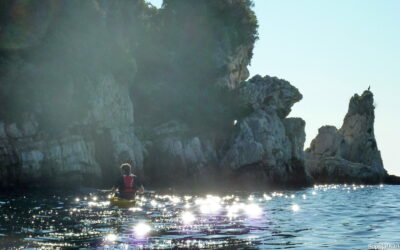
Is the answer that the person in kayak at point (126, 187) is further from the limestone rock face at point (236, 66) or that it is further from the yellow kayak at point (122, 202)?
the limestone rock face at point (236, 66)

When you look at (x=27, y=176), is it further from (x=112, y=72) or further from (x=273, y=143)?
(x=273, y=143)

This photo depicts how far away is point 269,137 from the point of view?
60469mm

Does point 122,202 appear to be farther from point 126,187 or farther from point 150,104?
point 150,104

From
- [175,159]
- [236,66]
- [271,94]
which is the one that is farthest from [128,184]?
[236,66]

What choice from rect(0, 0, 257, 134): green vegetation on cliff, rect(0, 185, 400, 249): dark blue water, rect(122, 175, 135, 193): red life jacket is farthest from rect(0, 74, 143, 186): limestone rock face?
rect(122, 175, 135, 193): red life jacket

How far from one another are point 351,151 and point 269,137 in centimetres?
3106

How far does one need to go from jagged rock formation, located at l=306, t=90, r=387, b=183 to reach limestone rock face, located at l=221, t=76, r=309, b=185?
11.7 meters

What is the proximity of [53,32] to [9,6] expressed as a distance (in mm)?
5294

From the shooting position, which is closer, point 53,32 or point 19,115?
point 19,115

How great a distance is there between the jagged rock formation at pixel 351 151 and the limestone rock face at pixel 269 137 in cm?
1165

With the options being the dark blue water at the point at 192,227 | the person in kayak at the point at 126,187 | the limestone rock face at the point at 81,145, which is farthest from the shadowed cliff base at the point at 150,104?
the dark blue water at the point at 192,227

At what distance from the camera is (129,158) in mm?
49875

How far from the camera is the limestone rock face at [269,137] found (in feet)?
190

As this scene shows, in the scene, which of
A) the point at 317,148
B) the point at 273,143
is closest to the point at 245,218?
the point at 273,143
